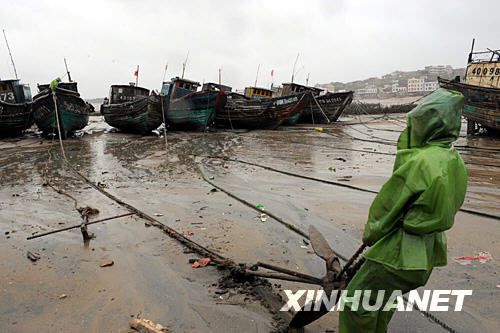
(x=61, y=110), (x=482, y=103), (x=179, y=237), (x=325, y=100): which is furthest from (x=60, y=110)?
(x=482, y=103)

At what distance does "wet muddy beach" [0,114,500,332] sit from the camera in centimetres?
238

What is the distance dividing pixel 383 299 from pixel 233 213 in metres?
3.07

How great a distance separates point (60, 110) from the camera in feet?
43.2

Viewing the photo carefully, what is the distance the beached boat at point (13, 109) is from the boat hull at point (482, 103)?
19209mm

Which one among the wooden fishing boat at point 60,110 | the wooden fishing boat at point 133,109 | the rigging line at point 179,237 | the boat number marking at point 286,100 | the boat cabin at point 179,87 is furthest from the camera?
the boat cabin at point 179,87

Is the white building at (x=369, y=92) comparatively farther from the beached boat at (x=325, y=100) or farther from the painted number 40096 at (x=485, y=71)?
the painted number 40096 at (x=485, y=71)

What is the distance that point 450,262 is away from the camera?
309 cm

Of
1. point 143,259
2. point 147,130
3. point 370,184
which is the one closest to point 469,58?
point 370,184

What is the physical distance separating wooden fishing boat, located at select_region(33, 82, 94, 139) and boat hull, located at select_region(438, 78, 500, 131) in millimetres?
16665

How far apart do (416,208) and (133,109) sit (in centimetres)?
1516

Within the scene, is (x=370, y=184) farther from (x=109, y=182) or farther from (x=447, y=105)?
(x=109, y=182)

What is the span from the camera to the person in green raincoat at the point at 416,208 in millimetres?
1412

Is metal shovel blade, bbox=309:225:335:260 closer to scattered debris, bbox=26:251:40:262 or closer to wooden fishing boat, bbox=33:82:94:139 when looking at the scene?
scattered debris, bbox=26:251:40:262

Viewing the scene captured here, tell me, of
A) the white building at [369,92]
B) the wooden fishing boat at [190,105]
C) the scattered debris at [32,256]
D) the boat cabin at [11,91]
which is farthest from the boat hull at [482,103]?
the white building at [369,92]
